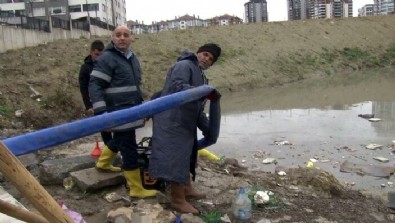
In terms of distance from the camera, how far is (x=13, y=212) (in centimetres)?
162

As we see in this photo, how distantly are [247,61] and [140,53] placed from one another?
6037 millimetres

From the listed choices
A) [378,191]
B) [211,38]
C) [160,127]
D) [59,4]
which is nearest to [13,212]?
[160,127]

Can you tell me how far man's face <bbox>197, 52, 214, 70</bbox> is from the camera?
3.82m

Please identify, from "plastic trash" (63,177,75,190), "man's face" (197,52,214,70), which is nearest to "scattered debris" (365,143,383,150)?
"man's face" (197,52,214,70)

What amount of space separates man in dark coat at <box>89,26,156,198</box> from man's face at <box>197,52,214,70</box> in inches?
24.2

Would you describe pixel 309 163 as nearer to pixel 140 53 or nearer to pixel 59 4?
pixel 140 53

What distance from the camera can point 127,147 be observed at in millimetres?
3826

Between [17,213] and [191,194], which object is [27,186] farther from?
[191,194]

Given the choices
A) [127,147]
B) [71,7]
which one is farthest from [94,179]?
[71,7]

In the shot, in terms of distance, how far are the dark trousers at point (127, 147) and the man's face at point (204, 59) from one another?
864 mm

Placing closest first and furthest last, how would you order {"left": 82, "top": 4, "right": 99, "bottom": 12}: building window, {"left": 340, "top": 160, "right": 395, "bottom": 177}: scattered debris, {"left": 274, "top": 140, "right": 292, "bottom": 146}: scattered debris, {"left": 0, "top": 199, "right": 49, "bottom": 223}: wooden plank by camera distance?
1. {"left": 0, "top": 199, "right": 49, "bottom": 223}: wooden plank
2. {"left": 340, "top": 160, "right": 395, "bottom": 177}: scattered debris
3. {"left": 274, "top": 140, "right": 292, "bottom": 146}: scattered debris
4. {"left": 82, "top": 4, "right": 99, "bottom": 12}: building window

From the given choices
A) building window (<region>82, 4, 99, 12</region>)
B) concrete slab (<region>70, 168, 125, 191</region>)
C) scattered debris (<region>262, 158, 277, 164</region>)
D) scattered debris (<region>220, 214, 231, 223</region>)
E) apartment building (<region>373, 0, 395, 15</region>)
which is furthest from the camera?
apartment building (<region>373, 0, 395, 15</region>)

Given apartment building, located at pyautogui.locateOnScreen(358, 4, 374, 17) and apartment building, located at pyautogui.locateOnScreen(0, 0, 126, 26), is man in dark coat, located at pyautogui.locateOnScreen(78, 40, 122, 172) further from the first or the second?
apartment building, located at pyautogui.locateOnScreen(358, 4, 374, 17)

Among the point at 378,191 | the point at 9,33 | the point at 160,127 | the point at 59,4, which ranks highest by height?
the point at 59,4
